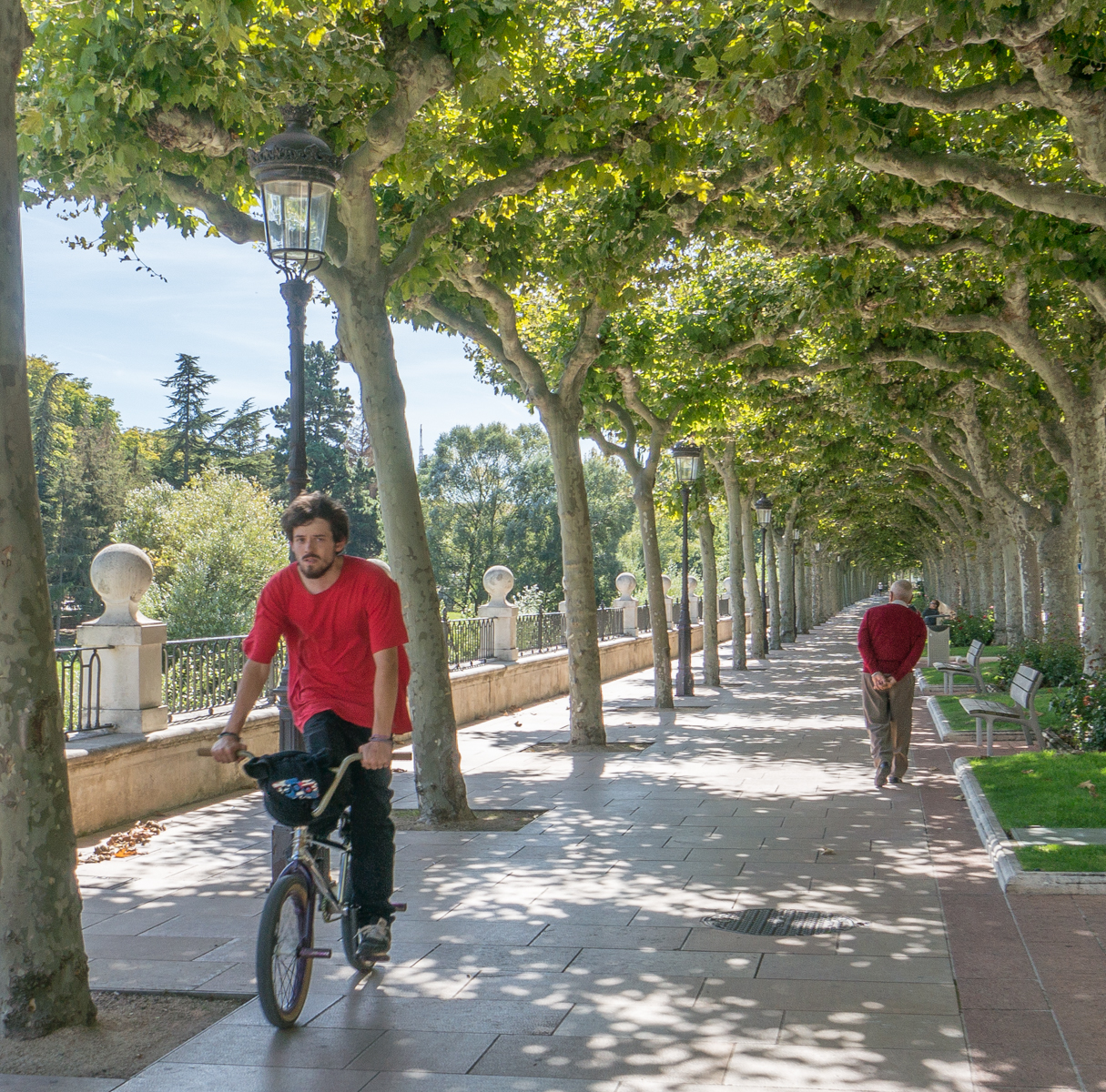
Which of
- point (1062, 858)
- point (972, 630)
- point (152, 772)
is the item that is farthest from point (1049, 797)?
point (972, 630)

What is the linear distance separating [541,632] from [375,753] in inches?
677

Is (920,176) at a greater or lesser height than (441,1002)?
greater

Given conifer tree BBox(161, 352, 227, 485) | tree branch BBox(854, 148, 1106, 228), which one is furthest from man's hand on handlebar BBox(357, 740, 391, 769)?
conifer tree BBox(161, 352, 227, 485)

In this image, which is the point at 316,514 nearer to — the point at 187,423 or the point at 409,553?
the point at 409,553

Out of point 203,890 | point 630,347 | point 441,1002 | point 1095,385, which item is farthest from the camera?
point 630,347

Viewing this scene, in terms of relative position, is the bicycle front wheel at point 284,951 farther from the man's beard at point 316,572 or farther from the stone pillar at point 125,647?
the stone pillar at point 125,647

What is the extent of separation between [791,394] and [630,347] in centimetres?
738

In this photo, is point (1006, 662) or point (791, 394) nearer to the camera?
point (1006, 662)

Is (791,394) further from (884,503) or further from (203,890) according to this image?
(884,503)

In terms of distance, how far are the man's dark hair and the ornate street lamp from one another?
1.57 meters

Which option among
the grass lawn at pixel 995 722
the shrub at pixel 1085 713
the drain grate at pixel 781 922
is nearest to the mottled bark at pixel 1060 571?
the grass lawn at pixel 995 722

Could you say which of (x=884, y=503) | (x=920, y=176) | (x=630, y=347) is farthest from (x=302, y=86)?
(x=884, y=503)

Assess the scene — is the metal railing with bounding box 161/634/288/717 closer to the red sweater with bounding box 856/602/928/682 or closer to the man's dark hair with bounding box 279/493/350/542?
the red sweater with bounding box 856/602/928/682

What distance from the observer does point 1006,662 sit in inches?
759
